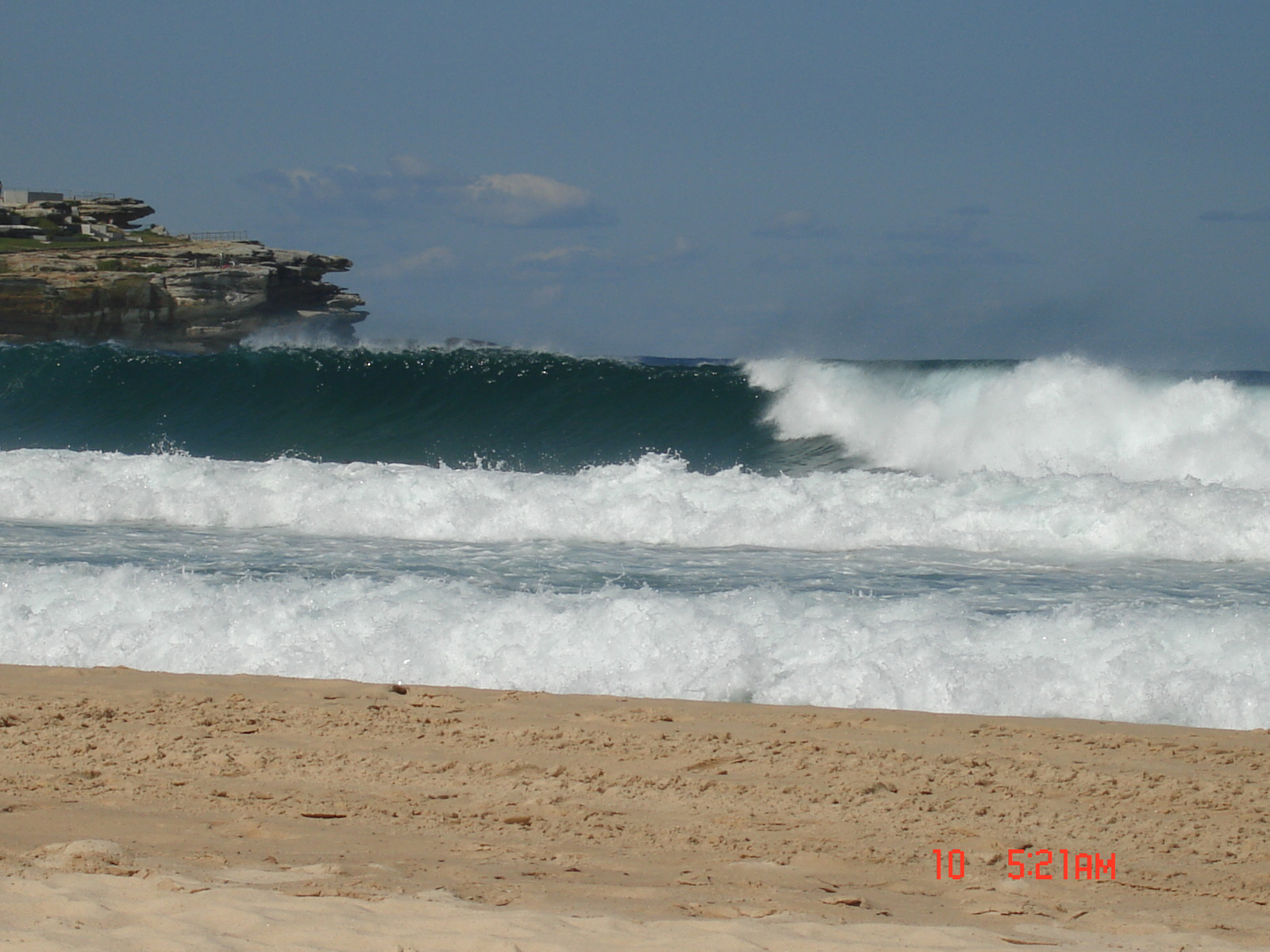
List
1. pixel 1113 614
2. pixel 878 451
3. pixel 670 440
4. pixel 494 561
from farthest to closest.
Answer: pixel 670 440 → pixel 878 451 → pixel 494 561 → pixel 1113 614

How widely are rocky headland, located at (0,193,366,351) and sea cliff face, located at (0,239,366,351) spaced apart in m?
0.03

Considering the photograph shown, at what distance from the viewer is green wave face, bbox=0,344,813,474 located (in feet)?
60.9

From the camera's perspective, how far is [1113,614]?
687 centimetres

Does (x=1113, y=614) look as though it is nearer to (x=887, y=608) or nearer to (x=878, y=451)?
(x=887, y=608)

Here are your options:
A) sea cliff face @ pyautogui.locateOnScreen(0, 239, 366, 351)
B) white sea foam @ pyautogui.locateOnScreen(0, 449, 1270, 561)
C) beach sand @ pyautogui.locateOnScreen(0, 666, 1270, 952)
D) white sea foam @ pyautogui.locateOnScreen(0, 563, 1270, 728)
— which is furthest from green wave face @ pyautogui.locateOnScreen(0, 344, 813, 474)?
beach sand @ pyautogui.locateOnScreen(0, 666, 1270, 952)

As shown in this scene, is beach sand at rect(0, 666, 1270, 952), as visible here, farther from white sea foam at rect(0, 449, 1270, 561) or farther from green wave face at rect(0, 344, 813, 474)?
green wave face at rect(0, 344, 813, 474)

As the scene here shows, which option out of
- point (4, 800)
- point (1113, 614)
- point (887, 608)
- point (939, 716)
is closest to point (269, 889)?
point (4, 800)

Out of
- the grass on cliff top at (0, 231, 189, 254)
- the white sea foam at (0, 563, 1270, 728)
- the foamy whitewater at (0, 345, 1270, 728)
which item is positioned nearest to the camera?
the white sea foam at (0, 563, 1270, 728)

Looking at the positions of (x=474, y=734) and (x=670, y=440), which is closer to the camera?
(x=474, y=734)

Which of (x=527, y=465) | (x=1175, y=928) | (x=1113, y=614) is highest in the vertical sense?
(x=527, y=465)

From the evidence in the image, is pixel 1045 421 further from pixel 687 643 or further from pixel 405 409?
pixel 687 643

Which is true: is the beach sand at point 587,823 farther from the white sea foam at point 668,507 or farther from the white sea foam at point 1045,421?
the white sea foam at point 1045,421

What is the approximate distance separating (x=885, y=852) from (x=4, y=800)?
317 centimetres
